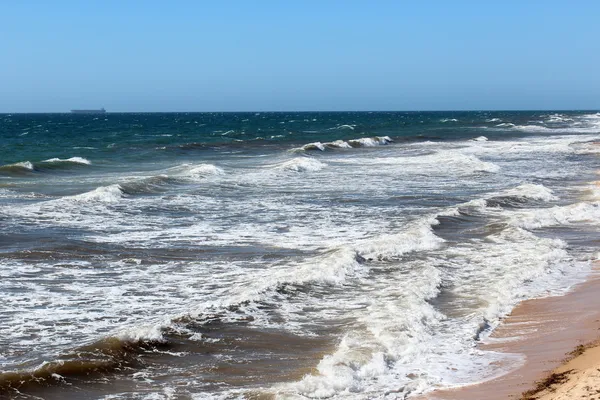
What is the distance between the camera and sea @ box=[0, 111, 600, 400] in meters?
9.15

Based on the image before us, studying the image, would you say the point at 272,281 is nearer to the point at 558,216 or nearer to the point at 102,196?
the point at 558,216

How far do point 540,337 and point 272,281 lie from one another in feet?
14.7

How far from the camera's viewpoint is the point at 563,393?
7.55 meters

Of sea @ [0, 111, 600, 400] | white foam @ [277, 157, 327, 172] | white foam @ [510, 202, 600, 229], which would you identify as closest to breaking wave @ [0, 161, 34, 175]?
sea @ [0, 111, 600, 400]

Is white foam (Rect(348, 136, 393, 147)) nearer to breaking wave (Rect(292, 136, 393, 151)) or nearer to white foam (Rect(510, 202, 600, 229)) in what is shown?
breaking wave (Rect(292, 136, 393, 151))

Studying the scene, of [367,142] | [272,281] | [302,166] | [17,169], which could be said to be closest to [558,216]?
[272,281]

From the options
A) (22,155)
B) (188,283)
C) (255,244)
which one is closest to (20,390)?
(188,283)

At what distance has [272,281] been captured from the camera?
13305 mm

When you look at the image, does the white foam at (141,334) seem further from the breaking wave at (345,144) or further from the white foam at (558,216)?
the breaking wave at (345,144)

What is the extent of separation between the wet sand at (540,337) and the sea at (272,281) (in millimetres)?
251

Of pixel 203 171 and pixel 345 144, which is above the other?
pixel 345 144

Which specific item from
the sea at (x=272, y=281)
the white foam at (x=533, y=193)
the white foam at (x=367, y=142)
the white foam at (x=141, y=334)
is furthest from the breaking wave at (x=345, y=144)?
the white foam at (x=141, y=334)

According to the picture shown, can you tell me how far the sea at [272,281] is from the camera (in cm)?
915

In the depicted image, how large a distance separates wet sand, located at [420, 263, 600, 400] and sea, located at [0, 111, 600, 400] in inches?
9.9
